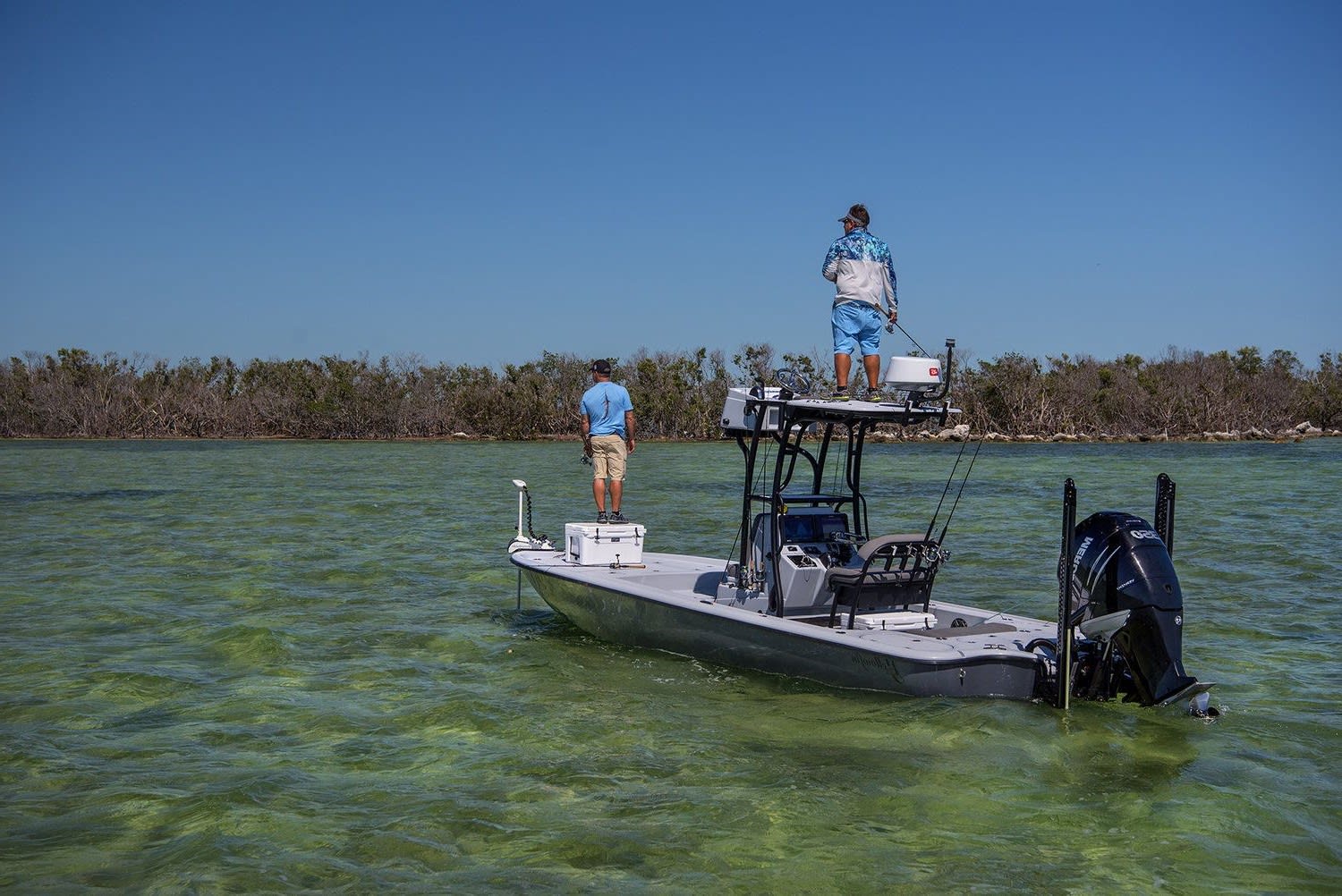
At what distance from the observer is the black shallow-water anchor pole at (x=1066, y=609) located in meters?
7.43

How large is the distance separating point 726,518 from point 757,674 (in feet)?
43.5

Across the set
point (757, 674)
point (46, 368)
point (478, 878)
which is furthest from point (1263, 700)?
point (46, 368)

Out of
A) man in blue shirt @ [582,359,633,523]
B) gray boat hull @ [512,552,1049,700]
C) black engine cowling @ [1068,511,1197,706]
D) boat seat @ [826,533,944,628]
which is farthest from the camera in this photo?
man in blue shirt @ [582,359,633,523]

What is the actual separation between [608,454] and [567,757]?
573cm

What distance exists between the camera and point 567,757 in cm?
750

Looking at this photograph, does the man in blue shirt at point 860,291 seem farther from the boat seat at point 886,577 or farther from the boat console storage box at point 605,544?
the boat console storage box at point 605,544

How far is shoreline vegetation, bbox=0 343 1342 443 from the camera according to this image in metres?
63.9

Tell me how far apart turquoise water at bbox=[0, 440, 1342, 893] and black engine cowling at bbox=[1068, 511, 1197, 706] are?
1.79ft

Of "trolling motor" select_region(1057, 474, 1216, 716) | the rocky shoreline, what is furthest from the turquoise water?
the rocky shoreline

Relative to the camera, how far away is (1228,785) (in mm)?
6941

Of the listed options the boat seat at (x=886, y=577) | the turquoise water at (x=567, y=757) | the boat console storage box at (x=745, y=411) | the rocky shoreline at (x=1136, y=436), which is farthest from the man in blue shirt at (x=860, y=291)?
the rocky shoreline at (x=1136, y=436)

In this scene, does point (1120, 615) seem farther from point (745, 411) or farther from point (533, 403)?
point (533, 403)

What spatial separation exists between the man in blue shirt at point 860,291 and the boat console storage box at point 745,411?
0.68 meters

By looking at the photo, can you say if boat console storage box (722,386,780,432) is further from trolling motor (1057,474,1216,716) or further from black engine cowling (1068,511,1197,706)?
black engine cowling (1068,511,1197,706)
